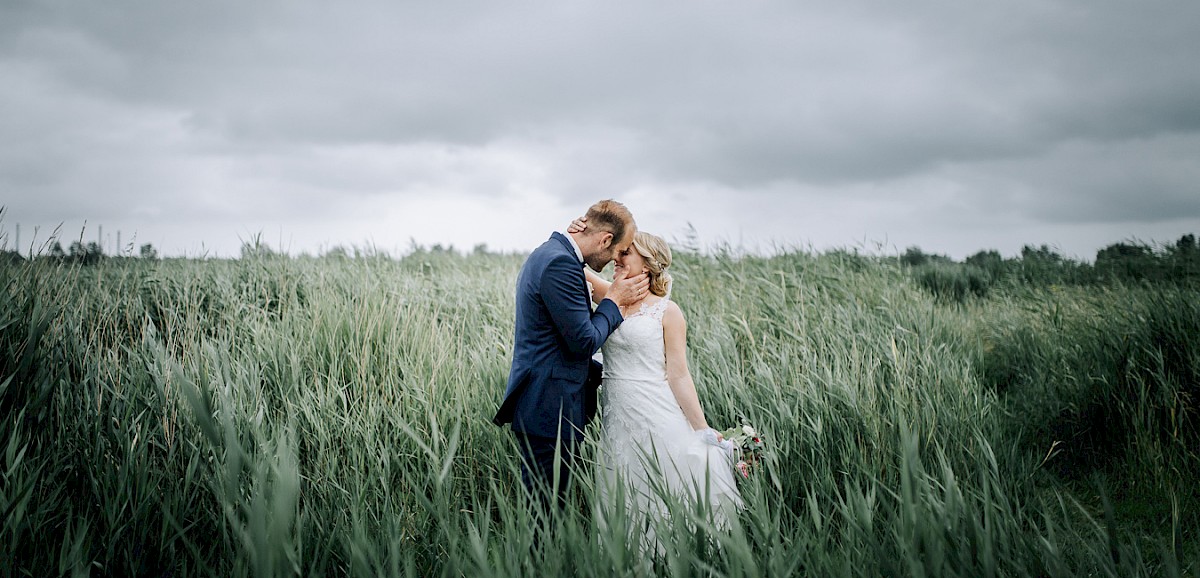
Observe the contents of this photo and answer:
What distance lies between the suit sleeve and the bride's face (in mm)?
463

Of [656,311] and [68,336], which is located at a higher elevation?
[656,311]

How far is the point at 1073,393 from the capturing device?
5.23 metres

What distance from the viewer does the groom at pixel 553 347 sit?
10.3 feet

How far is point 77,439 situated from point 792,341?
17.3 ft

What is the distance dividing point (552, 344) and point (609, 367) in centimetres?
49

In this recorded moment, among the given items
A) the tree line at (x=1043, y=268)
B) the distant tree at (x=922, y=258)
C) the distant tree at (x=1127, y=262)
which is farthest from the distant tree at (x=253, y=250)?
the distant tree at (x=922, y=258)

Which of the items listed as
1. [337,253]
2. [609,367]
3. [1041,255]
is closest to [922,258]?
[1041,255]

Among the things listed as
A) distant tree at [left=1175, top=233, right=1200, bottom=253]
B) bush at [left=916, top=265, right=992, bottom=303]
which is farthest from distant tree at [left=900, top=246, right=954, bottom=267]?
distant tree at [left=1175, top=233, right=1200, bottom=253]

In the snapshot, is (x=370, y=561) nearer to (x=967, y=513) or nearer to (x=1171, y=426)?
(x=967, y=513)

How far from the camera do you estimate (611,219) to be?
11.6 feet

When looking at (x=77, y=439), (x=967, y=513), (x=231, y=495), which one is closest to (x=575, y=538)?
(x=231, y=495)

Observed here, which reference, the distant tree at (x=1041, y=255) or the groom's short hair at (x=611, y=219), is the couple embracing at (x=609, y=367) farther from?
the distant tree at (x=1041, y=255)

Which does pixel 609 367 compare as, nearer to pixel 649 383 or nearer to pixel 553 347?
pixel 649 383

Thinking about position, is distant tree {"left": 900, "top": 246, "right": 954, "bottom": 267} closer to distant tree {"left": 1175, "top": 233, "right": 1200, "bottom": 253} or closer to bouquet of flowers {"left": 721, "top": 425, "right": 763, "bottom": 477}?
distant tree {"left": 1175, "top": 233, "right": 1200, "bottom": 253}
